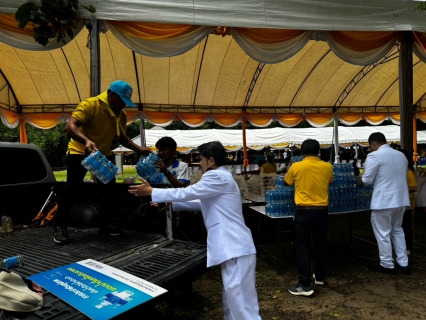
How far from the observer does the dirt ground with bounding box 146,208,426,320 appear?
341cm

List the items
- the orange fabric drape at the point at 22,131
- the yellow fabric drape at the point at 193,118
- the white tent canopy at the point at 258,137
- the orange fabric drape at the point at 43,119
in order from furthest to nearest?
the white tent canopy at the point at 258,137, the yellow fabric drape at the point at 193,118, the orange fabric drape at the point at 43,119, the orange fabric drape at the point at 22,131

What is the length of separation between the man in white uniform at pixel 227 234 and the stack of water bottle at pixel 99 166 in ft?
1.68

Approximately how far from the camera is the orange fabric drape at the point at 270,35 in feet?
16.8

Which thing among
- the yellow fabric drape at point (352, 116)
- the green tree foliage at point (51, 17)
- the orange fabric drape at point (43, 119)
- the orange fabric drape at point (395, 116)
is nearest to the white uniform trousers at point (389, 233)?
the green tree foliage at point (51, 17)

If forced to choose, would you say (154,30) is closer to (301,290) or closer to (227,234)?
(227,234)

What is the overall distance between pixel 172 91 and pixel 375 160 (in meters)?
8.34

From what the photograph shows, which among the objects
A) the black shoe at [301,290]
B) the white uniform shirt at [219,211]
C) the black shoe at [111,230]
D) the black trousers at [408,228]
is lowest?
the black shoe at [301,290]

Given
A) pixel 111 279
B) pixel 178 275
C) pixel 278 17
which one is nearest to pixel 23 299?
pixel 111 279

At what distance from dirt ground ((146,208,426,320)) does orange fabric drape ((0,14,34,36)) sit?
4023 millimetres

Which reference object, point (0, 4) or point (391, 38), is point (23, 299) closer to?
point (0, 4)

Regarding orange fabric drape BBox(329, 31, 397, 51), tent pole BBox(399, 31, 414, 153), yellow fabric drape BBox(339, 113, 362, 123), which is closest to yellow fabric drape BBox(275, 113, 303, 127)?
yellow fabric drape BBox(339, 113, 362, 123)

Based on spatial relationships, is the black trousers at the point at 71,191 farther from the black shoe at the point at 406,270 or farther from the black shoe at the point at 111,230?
the black shoe at the point at 406,270

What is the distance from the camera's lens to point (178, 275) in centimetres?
230

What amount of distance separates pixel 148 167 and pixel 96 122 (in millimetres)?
738
